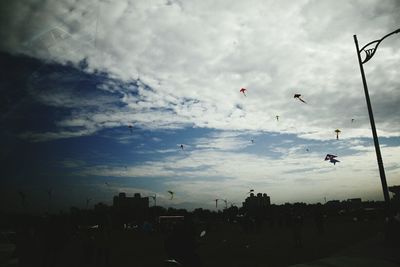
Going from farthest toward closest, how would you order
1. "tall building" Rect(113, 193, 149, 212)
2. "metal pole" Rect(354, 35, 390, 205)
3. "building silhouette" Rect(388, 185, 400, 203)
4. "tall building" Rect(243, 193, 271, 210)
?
"tall building" Rect(243, 193, 271, 210)
"tall building" Rect(113, 193, 149, 212)
"building silhouette" Rect(388, 185, 400, 203)
"metal pole" Rect(354, 35, 390, 205)

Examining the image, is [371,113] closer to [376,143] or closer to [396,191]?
[376,143]

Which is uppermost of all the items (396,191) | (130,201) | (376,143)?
(130,201)

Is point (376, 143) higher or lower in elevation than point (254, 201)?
lower

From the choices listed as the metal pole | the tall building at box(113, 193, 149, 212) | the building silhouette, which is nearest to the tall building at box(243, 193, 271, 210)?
the tall building at box(113, 193, 149, 212)

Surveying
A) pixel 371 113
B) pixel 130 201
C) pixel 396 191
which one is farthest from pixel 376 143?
pixel 130 201

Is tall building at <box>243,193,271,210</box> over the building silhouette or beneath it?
over

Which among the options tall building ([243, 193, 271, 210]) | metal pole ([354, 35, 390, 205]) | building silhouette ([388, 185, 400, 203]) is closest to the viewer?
metal pole ([354, 35, 390, 205])

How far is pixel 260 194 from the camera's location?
182m

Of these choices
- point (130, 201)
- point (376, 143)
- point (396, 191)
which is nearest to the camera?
point (376, 143)

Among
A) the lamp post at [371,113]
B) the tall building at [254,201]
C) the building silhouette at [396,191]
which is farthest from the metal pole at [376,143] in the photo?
the tall building at [254,201]

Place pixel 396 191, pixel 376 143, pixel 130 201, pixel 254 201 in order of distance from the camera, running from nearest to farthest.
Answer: pixel 376 143 → pixel 396 191 → pixel 130 201 → pixel 254 201

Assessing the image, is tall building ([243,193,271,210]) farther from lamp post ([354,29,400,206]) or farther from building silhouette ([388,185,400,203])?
lamp post ([354,29,400,206])

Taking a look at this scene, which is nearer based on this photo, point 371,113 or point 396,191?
point 371,113

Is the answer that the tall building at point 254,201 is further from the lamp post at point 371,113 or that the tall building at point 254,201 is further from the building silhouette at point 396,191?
the lamp post at point 371,113
